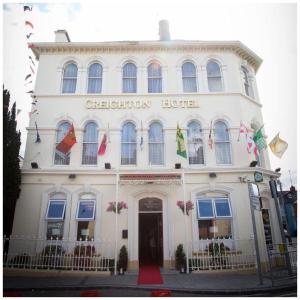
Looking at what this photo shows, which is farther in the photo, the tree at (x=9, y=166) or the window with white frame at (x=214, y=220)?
the window with white frame at (x=214, y=220)

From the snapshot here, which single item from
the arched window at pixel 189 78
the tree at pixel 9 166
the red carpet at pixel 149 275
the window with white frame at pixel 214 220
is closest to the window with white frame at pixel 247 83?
the arched window at pixel 189 78

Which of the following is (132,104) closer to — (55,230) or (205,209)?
(205,209)

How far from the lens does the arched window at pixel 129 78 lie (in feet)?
44.4

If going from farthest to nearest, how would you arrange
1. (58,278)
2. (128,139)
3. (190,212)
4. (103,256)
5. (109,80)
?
1. (109,80)
2. (128,139)
3. (190,212)
4. (103,256)
5. (58,278)

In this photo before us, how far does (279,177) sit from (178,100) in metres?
6.59

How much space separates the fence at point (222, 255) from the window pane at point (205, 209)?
42.3 inches

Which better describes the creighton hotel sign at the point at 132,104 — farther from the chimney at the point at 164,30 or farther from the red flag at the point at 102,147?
the chimney at the point at 164,30

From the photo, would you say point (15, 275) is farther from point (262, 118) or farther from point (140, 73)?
point (262, 118)

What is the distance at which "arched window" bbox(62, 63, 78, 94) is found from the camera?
1358 centimetres

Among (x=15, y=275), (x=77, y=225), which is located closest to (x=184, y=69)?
(x=77, y=225)

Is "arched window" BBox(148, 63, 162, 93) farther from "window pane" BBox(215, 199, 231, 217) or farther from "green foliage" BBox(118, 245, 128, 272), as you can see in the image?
"green foliage" BBox(118, 245, 128, 272)

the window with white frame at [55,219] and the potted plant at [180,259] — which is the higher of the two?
the window with white frame at [55,219]

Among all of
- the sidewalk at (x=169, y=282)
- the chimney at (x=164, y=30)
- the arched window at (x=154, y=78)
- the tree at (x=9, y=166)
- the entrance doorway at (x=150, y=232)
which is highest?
the chimney at (x=164, y=30)

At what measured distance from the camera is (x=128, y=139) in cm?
1267
